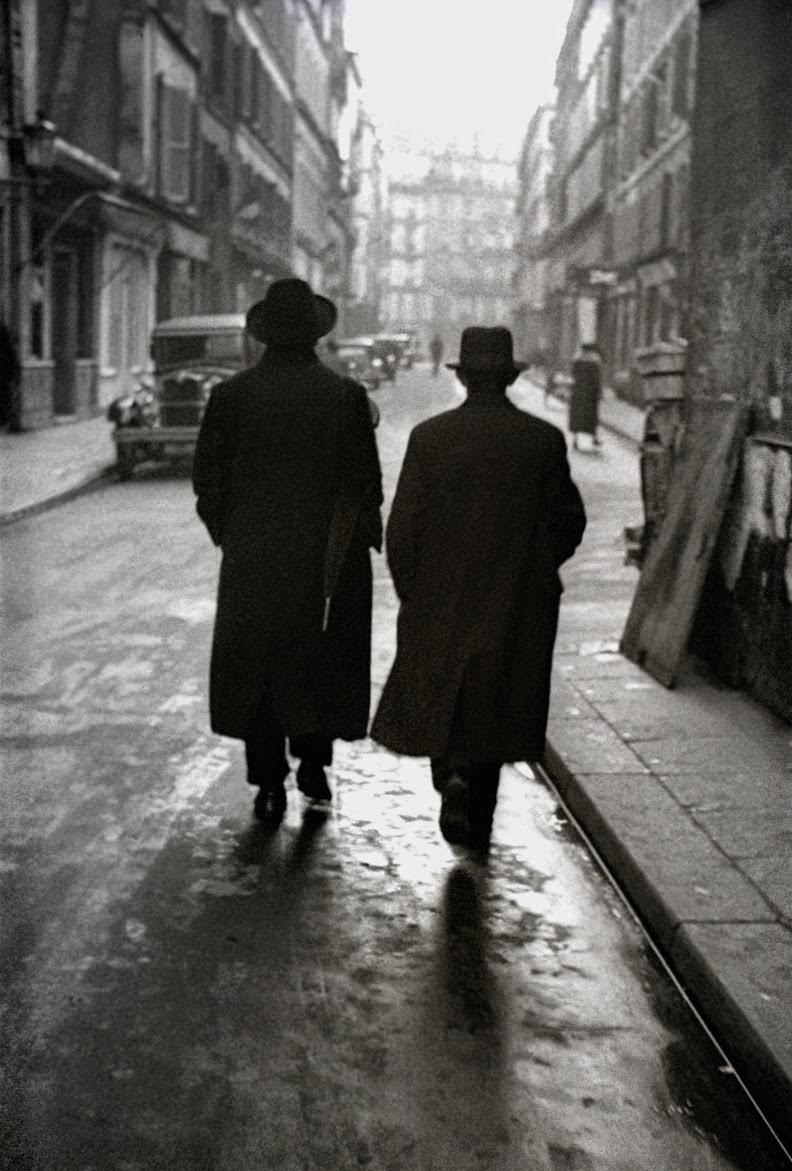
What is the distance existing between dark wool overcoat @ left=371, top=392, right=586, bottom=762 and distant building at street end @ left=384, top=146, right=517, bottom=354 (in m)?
121

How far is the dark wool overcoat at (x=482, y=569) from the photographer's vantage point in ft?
16.5

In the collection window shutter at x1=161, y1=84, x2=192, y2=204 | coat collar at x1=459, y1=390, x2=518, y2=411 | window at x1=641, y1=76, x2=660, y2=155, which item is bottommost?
coat collar at x1=459, y1=390, x2=518, y2=411

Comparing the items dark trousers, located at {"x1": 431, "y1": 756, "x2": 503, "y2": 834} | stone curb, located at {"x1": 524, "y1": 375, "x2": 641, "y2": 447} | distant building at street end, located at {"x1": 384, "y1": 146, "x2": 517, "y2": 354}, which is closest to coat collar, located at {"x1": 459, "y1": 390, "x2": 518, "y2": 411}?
dark trousers, located at {"x1": 431, "y1": 756, "x2": 503, "y2": 834}

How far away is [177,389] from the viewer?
65.1ft

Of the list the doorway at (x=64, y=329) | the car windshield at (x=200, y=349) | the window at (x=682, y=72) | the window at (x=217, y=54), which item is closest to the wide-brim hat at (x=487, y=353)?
the car windshield at (x=200, y=349)

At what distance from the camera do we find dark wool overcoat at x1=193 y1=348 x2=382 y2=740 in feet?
17.6

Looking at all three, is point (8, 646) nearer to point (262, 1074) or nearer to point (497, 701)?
point (497, 701)

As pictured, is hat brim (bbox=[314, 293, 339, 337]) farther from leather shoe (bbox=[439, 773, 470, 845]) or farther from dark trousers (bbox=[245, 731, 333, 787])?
leather shoe (bbox=[439, 773, 470, 845])

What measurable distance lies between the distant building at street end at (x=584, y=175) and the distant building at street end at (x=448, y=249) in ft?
150

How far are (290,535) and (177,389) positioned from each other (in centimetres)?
1479

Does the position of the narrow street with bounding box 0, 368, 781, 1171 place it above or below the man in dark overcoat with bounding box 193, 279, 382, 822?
below

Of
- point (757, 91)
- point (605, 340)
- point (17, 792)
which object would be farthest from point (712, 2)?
point (605, 340)

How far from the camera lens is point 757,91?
784 centimetres

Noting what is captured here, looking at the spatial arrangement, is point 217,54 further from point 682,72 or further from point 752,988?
point 752,988
